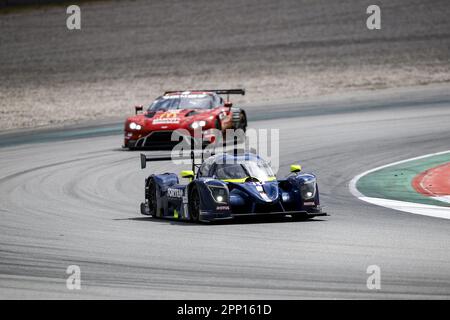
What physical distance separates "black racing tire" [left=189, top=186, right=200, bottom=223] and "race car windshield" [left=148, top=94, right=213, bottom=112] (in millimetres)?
10980

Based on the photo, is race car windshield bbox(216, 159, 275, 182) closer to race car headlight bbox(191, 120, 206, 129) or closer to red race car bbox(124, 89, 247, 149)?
red race car bbox(124, 89, 247, 149)

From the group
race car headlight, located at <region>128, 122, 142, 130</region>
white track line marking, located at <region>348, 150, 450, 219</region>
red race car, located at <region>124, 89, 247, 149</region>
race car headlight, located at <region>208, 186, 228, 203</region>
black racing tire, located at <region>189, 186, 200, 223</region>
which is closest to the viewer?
race car headlight, located at <region>208, 186, 228, 203</region>

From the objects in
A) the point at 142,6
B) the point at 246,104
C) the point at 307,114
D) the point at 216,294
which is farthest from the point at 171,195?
the point at 142,6

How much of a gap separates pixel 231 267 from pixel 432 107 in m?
21.1

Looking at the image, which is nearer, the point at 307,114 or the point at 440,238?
the point at 440,238

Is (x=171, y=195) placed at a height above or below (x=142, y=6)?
below

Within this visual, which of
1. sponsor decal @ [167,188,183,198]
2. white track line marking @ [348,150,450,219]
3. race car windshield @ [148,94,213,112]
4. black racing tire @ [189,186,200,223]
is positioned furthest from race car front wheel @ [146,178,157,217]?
race car windshield @ [148,94,213,112]

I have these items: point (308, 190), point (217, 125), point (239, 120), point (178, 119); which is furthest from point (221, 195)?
point (239, 120)

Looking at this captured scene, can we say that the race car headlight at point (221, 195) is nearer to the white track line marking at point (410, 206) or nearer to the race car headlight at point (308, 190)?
the race car headlight at point (308, 190)

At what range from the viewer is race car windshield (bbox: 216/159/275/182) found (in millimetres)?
13750

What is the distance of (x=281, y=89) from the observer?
3744 centimetres

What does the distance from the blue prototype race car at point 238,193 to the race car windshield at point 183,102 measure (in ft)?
33.9
